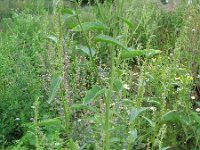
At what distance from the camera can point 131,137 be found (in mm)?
2008

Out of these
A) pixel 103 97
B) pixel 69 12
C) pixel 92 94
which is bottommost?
pixel 103 97

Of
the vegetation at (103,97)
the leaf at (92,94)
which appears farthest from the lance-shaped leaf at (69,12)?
the vegetation at (103,97)

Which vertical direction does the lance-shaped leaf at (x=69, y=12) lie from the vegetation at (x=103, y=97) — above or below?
above

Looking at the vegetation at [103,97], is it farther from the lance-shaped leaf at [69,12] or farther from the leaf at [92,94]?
the lance-shaped leaf at [69,12]

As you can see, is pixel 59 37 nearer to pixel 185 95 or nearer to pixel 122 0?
pixel 122 0

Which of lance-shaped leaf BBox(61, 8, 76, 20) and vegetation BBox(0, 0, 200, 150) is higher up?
lance-shaped leaf BBox(61, 8, 76, 20)

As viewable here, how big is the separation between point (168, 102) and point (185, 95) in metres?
0.34

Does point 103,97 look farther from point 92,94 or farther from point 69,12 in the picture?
point 69,12

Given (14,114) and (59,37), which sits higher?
(59,37)

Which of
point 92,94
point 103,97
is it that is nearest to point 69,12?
point 92,94

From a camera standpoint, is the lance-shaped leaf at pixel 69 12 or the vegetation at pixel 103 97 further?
the vegetation at pixel 103 97

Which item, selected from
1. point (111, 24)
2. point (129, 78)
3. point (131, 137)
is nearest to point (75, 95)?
point (129, 78)

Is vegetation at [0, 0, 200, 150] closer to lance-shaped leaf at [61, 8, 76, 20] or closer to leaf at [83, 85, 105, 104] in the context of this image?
leaf at [83, 85, 105, 104]

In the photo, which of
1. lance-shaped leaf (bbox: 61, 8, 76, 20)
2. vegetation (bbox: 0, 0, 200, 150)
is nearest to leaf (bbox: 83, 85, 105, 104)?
lance-shaped leaf (bbox: 61, 8, 76, 20)
